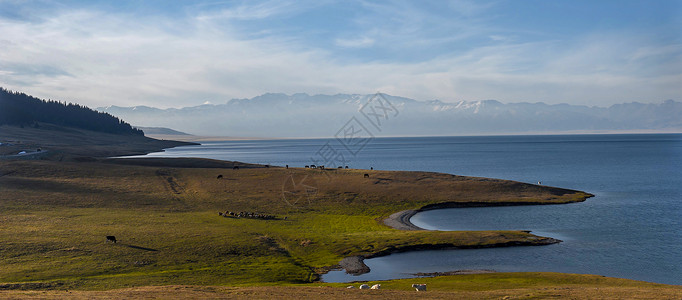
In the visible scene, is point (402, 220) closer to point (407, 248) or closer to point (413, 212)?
point (413, 212)

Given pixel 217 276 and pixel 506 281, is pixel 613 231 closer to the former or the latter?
pixel 506 281

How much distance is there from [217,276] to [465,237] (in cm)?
2886

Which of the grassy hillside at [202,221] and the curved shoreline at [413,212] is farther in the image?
the curved shoreline at [413,212]

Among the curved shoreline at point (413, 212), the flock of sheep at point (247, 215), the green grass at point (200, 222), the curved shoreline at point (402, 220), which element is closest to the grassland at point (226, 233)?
the green grass at point (200, 222)

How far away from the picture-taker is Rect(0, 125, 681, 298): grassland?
3675 cm

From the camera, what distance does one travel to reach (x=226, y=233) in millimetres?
55938

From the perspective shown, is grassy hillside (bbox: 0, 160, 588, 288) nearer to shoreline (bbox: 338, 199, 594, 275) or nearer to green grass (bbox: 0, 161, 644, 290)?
green grass (bbox: 0, 161, 644, 290)

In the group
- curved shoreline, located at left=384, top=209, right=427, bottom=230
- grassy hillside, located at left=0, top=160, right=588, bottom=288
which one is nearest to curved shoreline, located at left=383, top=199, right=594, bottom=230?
curved shoreline, located at left=384, top=209, right=427, bottom=230

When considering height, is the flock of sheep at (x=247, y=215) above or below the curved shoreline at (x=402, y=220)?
above

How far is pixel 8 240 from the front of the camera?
47.9 metres

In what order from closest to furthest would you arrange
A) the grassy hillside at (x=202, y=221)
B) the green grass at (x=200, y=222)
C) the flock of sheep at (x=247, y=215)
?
the green grass at (x=200, y=222) < the grassy hillside at (x=202, y=221) < the flock of sheep at (x=247, y=215)

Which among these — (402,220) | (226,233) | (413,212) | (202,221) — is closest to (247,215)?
(202,221)

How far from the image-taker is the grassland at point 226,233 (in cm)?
3675

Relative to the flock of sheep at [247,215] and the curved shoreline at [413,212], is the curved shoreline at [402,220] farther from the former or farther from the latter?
the flock of sheep at [247,215]
